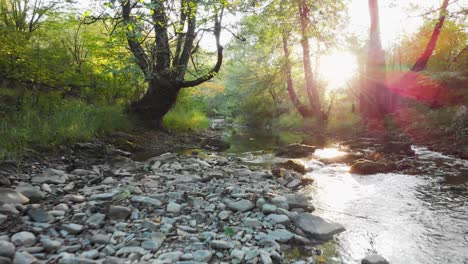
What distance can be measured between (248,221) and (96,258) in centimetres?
158

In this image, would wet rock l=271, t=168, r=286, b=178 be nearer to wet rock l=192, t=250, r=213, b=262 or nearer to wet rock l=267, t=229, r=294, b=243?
wet rock l=267, t=229, r=294, b=243

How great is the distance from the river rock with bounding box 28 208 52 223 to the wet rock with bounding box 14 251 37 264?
73 cm

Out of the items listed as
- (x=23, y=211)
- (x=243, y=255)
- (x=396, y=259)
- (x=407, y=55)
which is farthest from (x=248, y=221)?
(x=407, y=55)

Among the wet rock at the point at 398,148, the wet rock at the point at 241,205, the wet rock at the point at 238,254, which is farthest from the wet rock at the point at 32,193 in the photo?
the wet rock at the point at 398,148

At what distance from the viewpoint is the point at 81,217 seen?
2.94 m

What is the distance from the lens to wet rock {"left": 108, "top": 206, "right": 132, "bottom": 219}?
10.0 ft

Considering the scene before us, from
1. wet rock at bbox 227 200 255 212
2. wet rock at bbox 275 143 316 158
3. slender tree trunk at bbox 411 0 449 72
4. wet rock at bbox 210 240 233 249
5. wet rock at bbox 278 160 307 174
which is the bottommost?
wet rock at bbox 275 143 316 158

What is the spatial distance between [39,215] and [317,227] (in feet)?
9.74

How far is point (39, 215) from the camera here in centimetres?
285

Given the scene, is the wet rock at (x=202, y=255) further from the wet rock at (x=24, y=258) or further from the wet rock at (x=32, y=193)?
the wet rock at (x=32, y=193)

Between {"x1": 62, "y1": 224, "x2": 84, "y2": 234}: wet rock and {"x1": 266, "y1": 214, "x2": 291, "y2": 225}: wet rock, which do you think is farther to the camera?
{"x1": 266, "y1": 214, "x2": 291, "y2": 225}: wet rock

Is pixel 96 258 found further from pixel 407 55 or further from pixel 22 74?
pixel 407 55

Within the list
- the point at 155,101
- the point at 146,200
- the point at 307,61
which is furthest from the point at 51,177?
the point at 307,61

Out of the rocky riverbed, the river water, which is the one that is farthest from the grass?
the river water
